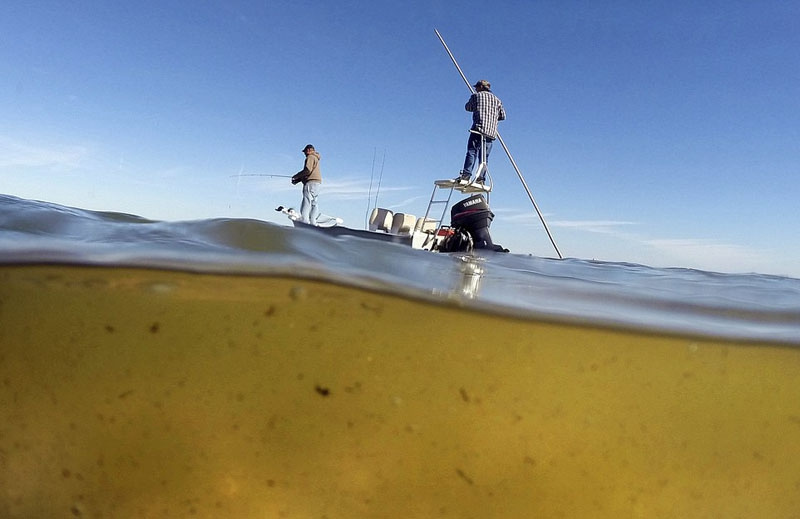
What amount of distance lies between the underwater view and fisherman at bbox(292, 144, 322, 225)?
9484 mm

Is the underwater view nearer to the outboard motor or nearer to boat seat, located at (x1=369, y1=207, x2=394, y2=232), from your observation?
the outboard motor

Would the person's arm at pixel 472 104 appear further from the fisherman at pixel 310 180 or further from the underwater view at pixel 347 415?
the underwater view at pixel 347 415

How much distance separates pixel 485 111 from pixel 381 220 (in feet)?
12.1

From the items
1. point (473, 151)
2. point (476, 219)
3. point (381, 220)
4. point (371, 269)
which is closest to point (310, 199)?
point (381, 220)

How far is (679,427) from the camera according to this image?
129 cm

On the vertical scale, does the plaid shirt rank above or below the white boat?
above

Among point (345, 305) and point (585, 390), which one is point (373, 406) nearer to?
point (345, 305)

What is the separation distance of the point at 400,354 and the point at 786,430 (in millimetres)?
1087

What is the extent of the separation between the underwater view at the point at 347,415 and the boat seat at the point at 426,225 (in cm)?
983

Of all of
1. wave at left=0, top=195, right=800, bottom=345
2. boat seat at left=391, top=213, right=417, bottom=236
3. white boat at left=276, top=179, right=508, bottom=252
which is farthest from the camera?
boat seat at left=391, top=213, right=417, bottom=236

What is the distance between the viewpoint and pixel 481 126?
9992 mm

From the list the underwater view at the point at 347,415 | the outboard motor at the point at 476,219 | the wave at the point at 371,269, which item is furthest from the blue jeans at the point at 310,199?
the underwater view at the point at 347,415

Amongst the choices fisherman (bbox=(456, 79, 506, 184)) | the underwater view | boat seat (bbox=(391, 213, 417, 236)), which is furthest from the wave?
boat seat (bbox=(391, 213, 417, 236))

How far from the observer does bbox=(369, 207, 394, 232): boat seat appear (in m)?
11.9
